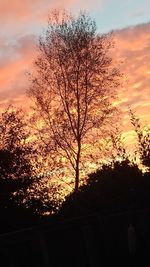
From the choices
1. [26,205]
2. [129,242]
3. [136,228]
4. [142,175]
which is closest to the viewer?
[129,242]

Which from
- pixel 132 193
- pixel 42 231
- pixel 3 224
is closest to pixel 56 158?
pixel 132 193

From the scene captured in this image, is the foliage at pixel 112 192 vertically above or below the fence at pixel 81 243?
above

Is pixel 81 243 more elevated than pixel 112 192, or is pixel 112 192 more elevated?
pixel 112 192

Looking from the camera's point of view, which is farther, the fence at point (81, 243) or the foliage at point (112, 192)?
the foliage at point (112, 192)

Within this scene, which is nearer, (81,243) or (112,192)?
(81,243)

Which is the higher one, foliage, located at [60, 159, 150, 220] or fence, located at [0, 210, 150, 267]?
foliage, located at [60, 159, 150, 220]

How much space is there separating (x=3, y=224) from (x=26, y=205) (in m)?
2.17

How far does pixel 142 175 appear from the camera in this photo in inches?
1120

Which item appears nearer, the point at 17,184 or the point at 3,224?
the point at 3,224

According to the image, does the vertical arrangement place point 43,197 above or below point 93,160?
below

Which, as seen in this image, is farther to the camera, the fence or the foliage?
the foliage

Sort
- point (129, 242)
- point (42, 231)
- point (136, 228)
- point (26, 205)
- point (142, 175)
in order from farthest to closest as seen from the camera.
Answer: point (142, 175), point (26, 205), point (136, 228), point (129, 242), point (42, 231)

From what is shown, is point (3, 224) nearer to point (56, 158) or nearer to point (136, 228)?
point (136, 228)

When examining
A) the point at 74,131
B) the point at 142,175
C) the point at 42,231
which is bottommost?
the point at 42,231
